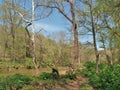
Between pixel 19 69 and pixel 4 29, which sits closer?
pixel 19 69

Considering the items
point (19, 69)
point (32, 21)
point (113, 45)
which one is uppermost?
point (32, 21)

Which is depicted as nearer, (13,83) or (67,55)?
(13,83)

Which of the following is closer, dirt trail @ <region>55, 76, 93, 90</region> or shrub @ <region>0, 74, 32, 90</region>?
shrub @ <region>0, 74, 32, 90</region>

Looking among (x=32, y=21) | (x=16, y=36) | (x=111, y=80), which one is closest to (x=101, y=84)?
(x=111, y=80)

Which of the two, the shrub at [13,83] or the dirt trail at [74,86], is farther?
the dirt trail at [74,86]

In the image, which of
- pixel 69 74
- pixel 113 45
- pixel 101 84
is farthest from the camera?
pixel 113 45

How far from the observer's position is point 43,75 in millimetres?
17359

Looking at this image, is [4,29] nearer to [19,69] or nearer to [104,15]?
[19,69]

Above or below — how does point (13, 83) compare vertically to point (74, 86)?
above

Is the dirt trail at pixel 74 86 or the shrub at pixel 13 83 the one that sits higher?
the shrub at pixel 13 83

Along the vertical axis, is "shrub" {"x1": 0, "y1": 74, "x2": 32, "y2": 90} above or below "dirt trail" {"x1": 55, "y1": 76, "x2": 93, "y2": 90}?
above

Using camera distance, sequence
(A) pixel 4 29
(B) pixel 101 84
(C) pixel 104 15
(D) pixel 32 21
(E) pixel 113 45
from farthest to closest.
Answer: (A) pixel 4 29 → (E) pixel 113 45 → (C) pixel 104 15 → (D) pixel 32 21 → (B) pixel 101 84

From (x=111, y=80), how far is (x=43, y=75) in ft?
13.6

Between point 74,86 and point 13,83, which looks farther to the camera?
point 74,86
